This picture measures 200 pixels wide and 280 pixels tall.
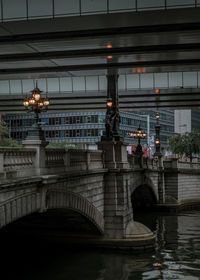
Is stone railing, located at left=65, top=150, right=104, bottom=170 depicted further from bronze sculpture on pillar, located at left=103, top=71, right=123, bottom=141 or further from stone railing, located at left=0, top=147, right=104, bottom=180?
bronze sculpture on pillar, located at left=103, top=71, right=123, bottom=141

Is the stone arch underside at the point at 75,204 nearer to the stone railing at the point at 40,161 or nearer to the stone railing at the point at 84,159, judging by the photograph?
the stone railing at the point at 40,161

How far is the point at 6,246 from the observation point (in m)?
31.3

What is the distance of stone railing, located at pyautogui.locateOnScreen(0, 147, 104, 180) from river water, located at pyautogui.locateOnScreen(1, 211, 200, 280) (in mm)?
5357

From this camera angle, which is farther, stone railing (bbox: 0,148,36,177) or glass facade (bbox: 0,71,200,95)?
glass facade (bbox: 0,71,200,95)

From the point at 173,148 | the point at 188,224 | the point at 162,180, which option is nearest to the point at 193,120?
the point at 173,148

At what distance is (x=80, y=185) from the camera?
24938 mm

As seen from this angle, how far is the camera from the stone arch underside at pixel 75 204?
67.2 ft

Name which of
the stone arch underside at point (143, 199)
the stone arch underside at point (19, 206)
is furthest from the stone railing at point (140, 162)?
the stone arch underside at point (19, 206)

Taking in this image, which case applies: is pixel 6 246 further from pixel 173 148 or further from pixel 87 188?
pixel 173 148

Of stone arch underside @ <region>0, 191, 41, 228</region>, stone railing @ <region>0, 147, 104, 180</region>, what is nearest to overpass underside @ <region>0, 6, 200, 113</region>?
stone railing @ <region>0, 147, 104, 180</region>

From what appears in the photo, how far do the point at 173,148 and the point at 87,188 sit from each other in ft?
261

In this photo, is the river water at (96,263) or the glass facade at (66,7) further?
the river water at (96,263)

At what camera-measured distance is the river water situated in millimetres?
24578

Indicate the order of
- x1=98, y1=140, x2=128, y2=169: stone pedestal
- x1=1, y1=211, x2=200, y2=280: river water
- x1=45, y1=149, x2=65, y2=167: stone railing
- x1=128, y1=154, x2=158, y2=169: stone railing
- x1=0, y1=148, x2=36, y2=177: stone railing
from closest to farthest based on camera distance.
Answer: x1=0, y1=148, x2=36, y2=177: stone railing < x1=45, y1=149, x2=65, y2=167: stone railing < x1=1, y1=211, x2=200, y2=280: river water < x1=98, y1=140, x2=128, y2=169: stone pedestal < x1=128, y1=154, x2=158, y2=169: stone railing
